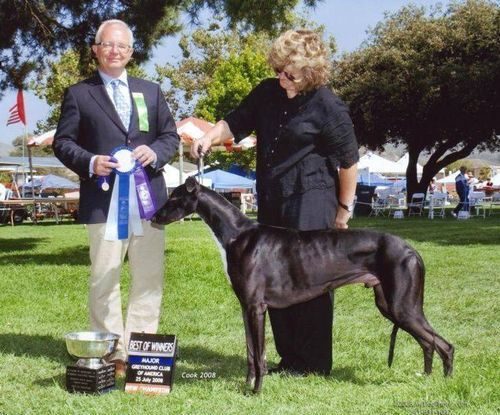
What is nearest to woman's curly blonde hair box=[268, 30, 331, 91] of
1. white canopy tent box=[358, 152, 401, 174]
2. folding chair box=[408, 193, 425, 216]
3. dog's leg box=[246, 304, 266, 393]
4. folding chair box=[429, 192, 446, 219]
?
dog's leg box=[246, 304, 266, 393]

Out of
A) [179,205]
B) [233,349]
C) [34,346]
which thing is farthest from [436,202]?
[179,205]

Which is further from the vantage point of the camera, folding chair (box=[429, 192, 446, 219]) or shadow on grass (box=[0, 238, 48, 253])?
folding chair (box=[429, 192, 446, 219])

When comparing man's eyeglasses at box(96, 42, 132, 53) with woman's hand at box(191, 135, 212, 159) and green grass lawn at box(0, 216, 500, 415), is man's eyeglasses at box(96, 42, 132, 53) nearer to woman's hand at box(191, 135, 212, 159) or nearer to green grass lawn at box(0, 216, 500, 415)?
woman's hand at box(191, 135, 212, 159)

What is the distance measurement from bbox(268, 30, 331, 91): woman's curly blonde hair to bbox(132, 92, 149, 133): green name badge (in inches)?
39.8

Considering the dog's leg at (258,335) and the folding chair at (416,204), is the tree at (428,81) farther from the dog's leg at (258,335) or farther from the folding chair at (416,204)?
the dog's leg at (258,335)

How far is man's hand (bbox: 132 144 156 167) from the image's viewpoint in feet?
15.7

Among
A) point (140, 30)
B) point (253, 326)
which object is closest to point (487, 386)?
point (253, 326)

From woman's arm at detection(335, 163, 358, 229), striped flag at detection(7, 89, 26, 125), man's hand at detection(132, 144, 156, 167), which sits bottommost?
woman's arm at detection(335, 163, 358, 229)

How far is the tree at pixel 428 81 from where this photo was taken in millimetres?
30359

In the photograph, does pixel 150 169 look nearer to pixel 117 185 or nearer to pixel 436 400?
pixel 117 185

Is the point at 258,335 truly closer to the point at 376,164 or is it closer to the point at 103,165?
the point at 103,165

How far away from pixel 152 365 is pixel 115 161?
53.9 inches

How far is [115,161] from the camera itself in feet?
15.5

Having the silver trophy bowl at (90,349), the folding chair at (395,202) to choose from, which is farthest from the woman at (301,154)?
the folding chair at (395,202)
